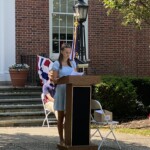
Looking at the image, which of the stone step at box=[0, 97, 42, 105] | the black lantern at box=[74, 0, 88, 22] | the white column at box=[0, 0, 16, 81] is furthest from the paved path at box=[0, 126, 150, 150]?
the white column at box=[0, 0, 16, 81]

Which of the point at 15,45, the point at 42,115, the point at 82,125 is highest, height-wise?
the point at 15,45

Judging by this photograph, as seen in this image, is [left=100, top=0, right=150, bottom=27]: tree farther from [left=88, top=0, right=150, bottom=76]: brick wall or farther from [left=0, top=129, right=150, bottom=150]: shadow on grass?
[left=88, top=0, right=150, bottom=76]: brick wall

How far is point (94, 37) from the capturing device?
17.5 meters

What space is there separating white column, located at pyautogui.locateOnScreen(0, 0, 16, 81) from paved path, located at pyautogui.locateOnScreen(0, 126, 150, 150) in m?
4.95

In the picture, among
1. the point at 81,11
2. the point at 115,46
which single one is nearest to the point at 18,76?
the point at 81,11

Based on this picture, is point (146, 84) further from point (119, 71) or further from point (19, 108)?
point (19, 108)

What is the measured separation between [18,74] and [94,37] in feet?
11.9

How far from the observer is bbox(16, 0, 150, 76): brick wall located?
53.5 feet

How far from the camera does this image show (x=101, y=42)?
57.7 ft

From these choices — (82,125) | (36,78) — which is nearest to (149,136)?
(82,125)

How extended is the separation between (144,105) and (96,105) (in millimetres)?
7255

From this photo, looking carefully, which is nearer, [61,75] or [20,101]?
[61,75]

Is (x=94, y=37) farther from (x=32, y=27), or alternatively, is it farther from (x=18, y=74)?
(x=18, y=74)

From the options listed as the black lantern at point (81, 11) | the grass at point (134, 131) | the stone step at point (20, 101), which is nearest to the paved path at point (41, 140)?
the grass at point (134, 131)
